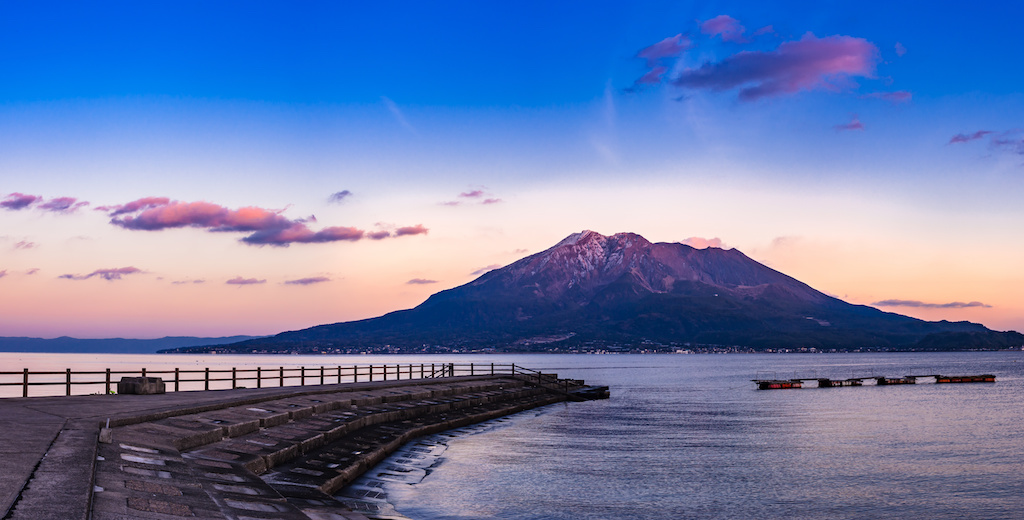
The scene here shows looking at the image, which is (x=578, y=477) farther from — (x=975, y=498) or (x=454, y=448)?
(x=975, y=498)

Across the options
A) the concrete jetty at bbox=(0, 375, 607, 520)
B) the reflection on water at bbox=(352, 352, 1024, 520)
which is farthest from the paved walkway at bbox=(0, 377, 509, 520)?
the reflection on water at bbox=(352, 352, 1024, 520)

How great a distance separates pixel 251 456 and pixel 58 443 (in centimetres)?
499

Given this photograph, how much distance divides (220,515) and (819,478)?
81.4 feet

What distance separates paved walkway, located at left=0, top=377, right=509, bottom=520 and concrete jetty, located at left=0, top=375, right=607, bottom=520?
2 centimetres

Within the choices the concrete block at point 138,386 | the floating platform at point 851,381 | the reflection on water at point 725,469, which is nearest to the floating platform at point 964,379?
the floating platform at point 851,381

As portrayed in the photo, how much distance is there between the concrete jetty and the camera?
1381cm

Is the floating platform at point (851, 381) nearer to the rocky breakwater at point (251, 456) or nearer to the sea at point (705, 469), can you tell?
the sea at point (705, 469)

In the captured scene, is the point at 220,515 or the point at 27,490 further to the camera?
the point at 220,515

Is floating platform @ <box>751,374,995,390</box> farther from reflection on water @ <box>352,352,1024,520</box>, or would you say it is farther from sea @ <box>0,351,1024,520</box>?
sea @ <box>0,351,1024,520</box>

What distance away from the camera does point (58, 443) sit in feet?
58.7

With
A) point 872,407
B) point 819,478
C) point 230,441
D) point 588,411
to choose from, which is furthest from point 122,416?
point 872,407

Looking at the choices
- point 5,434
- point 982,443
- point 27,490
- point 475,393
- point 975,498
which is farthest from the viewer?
point 475,393

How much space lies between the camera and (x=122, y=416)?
23.2 metres

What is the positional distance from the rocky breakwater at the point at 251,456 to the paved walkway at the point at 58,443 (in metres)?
0.33
